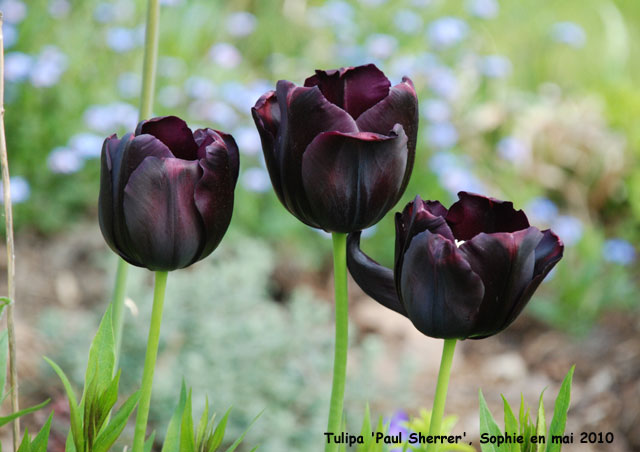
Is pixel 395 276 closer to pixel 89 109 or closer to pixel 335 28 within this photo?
pixel 89 109

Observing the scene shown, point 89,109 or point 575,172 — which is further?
point 575,172

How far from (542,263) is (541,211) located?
6.79ft

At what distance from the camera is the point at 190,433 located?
669mm

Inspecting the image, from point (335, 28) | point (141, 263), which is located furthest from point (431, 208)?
point (335, 28)

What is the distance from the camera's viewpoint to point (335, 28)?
3.16 meters

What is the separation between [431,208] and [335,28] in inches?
102

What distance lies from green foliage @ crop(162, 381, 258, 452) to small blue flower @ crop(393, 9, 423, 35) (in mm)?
2685

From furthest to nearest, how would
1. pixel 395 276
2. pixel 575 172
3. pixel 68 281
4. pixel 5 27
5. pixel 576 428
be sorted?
pixel 575 172, pixel 5 27, pixel 68 281, pixel 576 428, pixel 395 276

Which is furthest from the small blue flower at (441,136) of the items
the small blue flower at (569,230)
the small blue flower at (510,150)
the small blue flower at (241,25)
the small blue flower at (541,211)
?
the small blue flower at (241,25)

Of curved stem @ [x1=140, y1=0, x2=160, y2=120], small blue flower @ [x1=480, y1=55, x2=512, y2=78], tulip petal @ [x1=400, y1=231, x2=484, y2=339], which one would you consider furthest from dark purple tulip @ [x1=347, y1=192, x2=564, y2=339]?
small blue flower @ [x1=480, y1=55, x2=512, y2=78]

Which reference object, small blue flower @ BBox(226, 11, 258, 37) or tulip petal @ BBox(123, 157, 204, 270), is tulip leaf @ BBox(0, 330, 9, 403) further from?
small blue flower @ BBox(226, 11, 258, 37)

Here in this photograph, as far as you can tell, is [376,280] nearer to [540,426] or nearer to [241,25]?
[540,426]

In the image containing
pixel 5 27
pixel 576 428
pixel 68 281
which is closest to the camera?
pixel 576 428

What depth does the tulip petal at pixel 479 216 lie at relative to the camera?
668 mm
